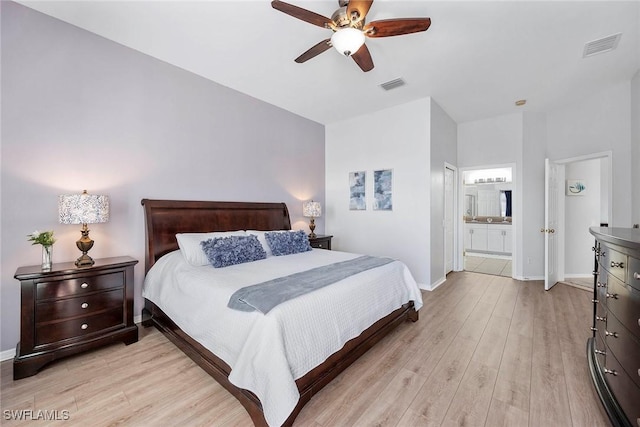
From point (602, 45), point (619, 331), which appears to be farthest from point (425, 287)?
point (602, 45)

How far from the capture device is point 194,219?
330 cm

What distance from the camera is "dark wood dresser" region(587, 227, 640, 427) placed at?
1260 mm

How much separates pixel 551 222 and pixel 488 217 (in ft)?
9.74

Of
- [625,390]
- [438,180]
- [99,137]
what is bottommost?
[625,390]

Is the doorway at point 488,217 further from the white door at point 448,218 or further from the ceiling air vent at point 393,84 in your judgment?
the ceiling air vent at point 393,84

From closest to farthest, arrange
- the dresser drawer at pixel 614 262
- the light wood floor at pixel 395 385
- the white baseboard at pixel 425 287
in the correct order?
the dresser drawer at pixel 614 262 < the light wood floor at pixel 395 385 < the white baseboard at pixel 425 287

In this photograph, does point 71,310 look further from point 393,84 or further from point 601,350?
point 393,84

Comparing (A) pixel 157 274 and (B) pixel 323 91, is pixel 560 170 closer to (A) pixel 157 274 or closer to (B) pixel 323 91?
(B) pixel 323 91

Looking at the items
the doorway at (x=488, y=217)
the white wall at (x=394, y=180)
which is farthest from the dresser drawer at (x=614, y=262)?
the doorway at (x=488, y=217)

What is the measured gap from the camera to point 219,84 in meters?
3.62

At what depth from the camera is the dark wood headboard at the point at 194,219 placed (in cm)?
293

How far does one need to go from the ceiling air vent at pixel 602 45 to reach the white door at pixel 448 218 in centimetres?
222

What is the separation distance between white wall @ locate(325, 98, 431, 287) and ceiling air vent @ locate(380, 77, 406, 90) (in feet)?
2.18

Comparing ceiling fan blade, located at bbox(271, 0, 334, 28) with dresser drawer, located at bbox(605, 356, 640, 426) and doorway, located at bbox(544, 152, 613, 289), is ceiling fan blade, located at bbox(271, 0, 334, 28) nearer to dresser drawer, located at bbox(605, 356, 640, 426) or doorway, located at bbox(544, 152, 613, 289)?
dresser drawer, located at bbox(605, 356, 640, 426)
